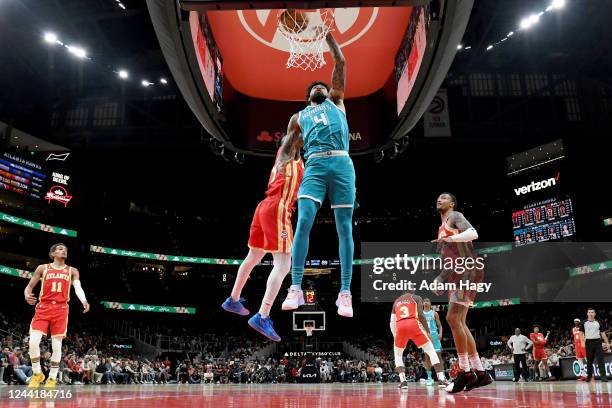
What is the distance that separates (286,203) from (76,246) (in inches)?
947

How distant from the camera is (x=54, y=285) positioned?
7.76 m

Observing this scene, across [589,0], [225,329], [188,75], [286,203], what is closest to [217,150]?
[188,75]

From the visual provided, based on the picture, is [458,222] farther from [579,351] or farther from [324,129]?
[579,351]

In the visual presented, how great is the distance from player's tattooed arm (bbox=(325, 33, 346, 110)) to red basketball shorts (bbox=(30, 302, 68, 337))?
234 inches

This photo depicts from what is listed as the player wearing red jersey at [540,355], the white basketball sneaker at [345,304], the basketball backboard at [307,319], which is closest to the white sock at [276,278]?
the white basketball sneaker at [345,304]

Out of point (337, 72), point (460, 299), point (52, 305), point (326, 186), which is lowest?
point (460, 299)

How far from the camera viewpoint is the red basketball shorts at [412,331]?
27.3 feet

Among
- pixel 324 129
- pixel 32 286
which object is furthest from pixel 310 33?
pixel 32 286

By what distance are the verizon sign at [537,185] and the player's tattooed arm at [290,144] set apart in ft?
69.8

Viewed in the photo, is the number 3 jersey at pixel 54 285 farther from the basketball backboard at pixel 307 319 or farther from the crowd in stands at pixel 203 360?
the basketball backboard at pixel 307 319

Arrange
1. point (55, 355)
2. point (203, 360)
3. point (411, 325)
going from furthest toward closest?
point (203, 360), point (411, 325), point (55, 355)

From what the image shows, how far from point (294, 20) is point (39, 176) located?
20.9 m

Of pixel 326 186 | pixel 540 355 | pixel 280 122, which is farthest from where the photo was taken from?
pixel 540 355

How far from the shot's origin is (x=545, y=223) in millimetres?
22516
